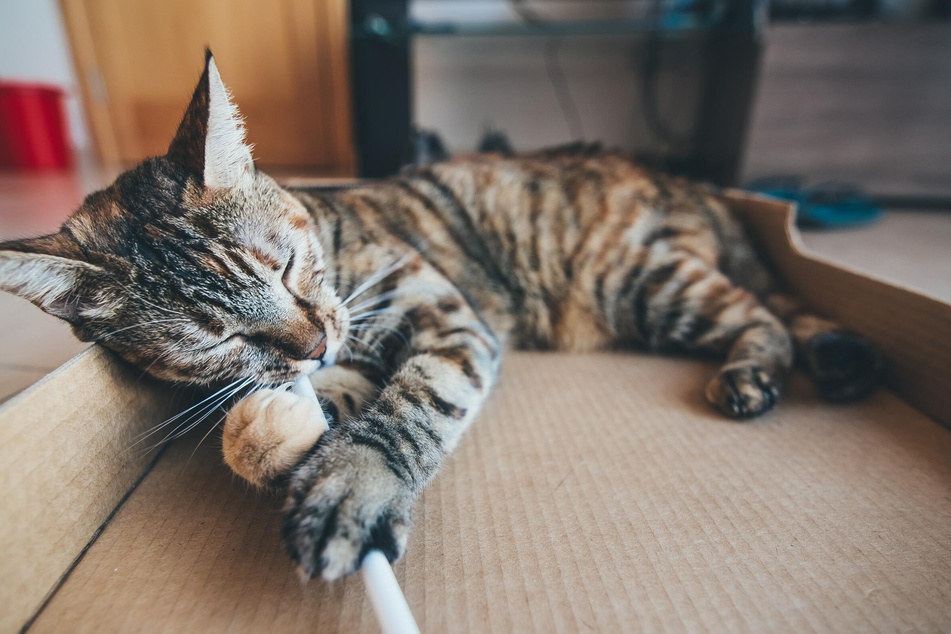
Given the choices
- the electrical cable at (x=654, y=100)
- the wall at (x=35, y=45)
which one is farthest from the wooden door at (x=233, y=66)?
the electrical cable at (x=654, y=100)

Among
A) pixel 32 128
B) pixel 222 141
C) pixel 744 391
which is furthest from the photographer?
pixel 32 128

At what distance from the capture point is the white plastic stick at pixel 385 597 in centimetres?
44

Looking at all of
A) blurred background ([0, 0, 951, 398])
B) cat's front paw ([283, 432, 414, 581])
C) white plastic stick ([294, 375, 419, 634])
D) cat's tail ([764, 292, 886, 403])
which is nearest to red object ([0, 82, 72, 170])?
blurred background ([0, 0, 951, 398])

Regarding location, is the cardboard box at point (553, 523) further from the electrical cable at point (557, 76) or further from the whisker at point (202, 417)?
the electrical cable at point (557, 76)

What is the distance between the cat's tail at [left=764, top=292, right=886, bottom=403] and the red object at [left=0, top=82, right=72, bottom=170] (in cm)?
332

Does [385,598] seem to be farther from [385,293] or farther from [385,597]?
[385,293]

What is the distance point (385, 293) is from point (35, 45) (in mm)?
3432

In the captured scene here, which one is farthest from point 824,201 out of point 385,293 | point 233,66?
point 233,66

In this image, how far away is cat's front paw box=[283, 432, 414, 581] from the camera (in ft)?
1.62

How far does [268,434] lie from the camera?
23.5 inches

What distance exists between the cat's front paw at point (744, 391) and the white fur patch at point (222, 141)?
84 cm

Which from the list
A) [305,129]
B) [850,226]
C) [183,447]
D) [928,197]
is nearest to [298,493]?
[183,447]

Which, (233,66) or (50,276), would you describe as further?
(233,66)

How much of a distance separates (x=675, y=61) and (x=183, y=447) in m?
2.76
